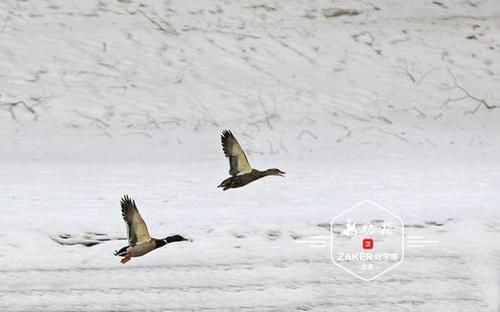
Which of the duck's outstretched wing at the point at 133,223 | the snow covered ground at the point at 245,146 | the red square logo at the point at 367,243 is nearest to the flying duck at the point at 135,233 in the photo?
A: the duck's outstretched wing at the point at 133,223

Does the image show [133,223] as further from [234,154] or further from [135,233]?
[234,154]

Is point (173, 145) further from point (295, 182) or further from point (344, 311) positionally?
point (344, 311)

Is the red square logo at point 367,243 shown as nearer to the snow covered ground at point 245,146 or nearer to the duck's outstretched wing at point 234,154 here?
the snow covered ground at point 245,146

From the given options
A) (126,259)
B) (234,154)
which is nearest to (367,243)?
(234,154)

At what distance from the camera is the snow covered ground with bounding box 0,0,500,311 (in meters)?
2.20

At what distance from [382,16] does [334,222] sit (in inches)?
42.5

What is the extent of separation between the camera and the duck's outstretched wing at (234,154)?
2.01 m

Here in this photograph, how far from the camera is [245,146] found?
9.21 ft

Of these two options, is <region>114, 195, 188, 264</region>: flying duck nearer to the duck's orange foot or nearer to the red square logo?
the duck's orange foot

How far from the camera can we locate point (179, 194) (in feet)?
8.25

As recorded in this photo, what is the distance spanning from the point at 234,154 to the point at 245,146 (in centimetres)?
76

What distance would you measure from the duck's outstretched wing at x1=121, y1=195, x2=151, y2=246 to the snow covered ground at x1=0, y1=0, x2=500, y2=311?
0.23 meters

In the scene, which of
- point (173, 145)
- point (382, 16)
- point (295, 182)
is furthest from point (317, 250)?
point (382, 16)

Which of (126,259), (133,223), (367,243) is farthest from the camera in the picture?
(367,243)
